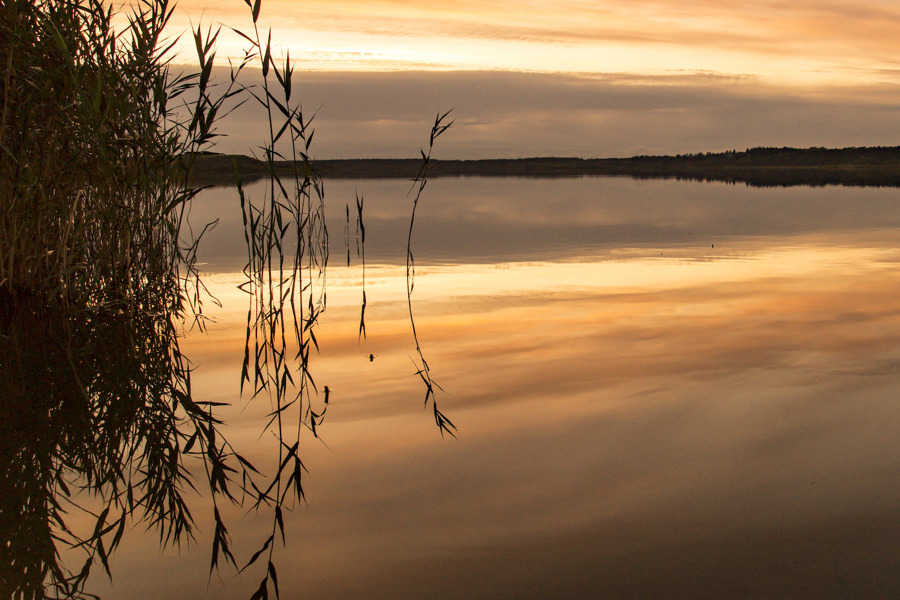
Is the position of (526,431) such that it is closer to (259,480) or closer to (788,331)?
(259,480)

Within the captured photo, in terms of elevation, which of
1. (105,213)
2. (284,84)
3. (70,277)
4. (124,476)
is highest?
(284,84)

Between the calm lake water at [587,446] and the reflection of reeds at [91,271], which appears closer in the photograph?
the calm lake water at [587,446]

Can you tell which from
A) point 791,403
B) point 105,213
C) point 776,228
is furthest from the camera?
point 776,228

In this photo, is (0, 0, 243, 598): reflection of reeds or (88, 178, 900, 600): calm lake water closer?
(88, 178, 900, 600): calm lake water

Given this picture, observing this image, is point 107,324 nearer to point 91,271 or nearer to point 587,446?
point 91,271

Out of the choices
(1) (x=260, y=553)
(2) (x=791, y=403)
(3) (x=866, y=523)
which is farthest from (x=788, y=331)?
(1) (x=260, y=553)

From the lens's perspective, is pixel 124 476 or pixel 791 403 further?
pixel 791 403

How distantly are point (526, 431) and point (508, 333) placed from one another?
2.07 m

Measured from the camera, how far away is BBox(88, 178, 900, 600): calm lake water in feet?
7.93

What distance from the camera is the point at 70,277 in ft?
19.8

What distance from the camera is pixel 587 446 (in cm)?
344

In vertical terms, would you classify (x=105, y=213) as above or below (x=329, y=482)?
above

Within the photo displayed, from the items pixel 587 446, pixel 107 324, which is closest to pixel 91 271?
pixel 107 324

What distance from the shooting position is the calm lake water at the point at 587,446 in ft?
7.93
